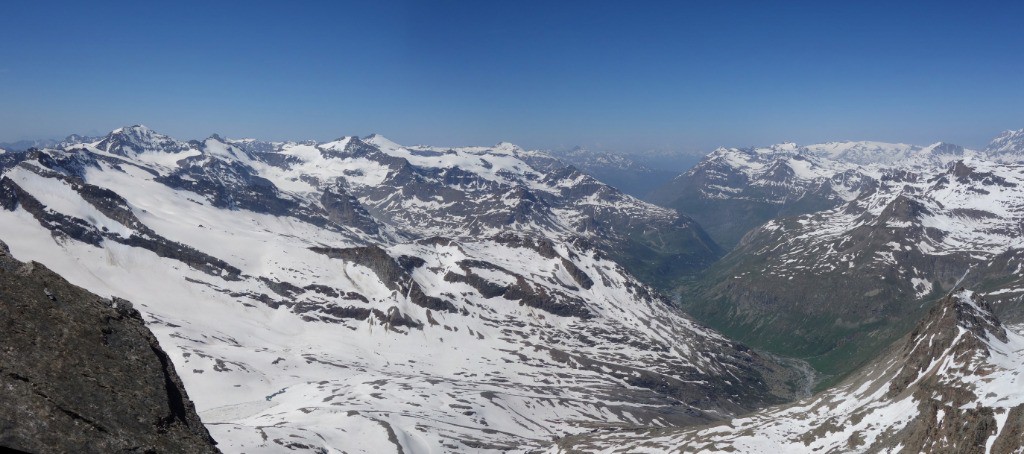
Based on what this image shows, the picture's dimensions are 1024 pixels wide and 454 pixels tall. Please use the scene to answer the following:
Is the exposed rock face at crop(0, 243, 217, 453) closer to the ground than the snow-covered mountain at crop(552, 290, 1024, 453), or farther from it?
farther from it

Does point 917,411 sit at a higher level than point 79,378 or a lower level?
lower

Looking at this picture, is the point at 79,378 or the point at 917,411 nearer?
the point at 79,378

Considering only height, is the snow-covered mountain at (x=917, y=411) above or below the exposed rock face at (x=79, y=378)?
below

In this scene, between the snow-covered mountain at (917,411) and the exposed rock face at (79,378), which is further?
the snow-covered mountain at (917,411)

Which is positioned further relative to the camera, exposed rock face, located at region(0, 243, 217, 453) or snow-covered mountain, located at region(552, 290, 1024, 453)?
snow-covered mountain, located at region(552, 290, 1024, 453)

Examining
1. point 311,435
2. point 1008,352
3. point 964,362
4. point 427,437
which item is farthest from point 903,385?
point 311,435
